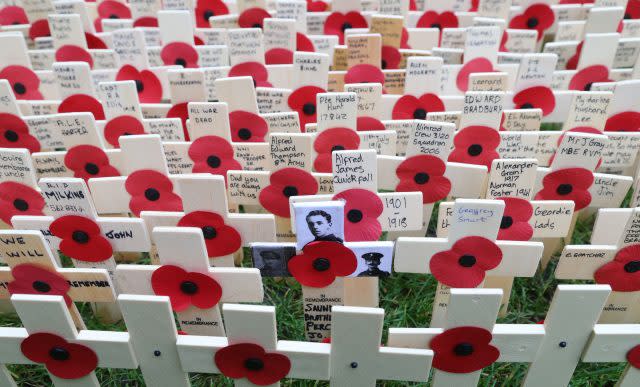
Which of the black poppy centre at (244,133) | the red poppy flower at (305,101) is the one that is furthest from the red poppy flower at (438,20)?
the black poppy centre at (244,133)

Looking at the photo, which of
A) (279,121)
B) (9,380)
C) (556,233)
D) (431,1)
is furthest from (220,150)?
(431,1)

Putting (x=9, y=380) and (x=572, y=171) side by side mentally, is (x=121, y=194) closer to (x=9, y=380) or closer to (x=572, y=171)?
(x=9, y=380)

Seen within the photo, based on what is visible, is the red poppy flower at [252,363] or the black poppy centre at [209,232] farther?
the black poppy centre at [209,232]

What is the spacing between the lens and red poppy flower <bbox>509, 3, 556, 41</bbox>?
240 cm

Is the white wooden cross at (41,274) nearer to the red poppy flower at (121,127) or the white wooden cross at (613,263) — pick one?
the red poppy flower at (121,127)

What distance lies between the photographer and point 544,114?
1.92 meters

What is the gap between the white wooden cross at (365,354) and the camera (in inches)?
44.2

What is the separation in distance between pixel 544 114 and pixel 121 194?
134 centimetres

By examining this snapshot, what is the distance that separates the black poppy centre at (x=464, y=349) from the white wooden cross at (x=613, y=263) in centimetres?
32

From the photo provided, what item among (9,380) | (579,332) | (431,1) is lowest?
(9,380)

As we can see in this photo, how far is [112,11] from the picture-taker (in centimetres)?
252

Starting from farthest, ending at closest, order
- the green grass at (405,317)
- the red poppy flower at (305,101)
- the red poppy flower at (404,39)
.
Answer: the red poppy flower at (404,39), the red poppy flower at (305,101), the green grass at (405,317)

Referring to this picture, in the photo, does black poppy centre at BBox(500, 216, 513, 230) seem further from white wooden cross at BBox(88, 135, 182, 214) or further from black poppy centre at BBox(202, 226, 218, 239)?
white wooden cross at BBox(88, 135, 182, 214)

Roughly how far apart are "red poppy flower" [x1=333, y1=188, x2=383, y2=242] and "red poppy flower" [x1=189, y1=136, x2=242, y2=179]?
411 mm
